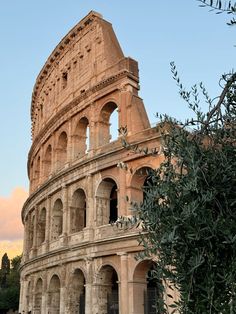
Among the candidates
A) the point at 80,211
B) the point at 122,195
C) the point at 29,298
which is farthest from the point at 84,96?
the point at 29,298

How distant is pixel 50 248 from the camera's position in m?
22.4

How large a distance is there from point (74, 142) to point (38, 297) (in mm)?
8818

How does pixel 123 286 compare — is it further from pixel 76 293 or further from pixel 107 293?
pixel 76 293

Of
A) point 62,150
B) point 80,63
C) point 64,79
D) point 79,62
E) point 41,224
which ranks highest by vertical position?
point 64,79

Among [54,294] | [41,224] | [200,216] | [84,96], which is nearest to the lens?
[200,216]

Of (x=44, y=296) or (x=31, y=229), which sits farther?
(x=31, y=229)

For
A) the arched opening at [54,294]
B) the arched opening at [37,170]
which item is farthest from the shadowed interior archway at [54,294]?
the arched opening at [37,170]

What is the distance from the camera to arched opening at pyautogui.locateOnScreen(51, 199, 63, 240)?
23.0m

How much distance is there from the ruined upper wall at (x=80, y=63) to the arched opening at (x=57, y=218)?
18.6ft

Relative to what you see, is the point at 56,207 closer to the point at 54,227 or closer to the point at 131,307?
the point at 54,227

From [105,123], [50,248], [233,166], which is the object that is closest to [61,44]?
[105,123]

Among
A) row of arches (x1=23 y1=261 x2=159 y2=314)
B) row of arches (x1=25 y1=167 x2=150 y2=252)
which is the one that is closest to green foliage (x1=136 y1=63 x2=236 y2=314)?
row of arches (x1=23 y1=261 x2=159 y2=314)

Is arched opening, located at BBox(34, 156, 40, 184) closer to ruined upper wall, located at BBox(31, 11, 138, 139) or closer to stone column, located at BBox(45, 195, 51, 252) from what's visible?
ruined upper wall, located at BBox(31, 11, 138, 139)

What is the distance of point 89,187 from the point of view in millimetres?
19781
